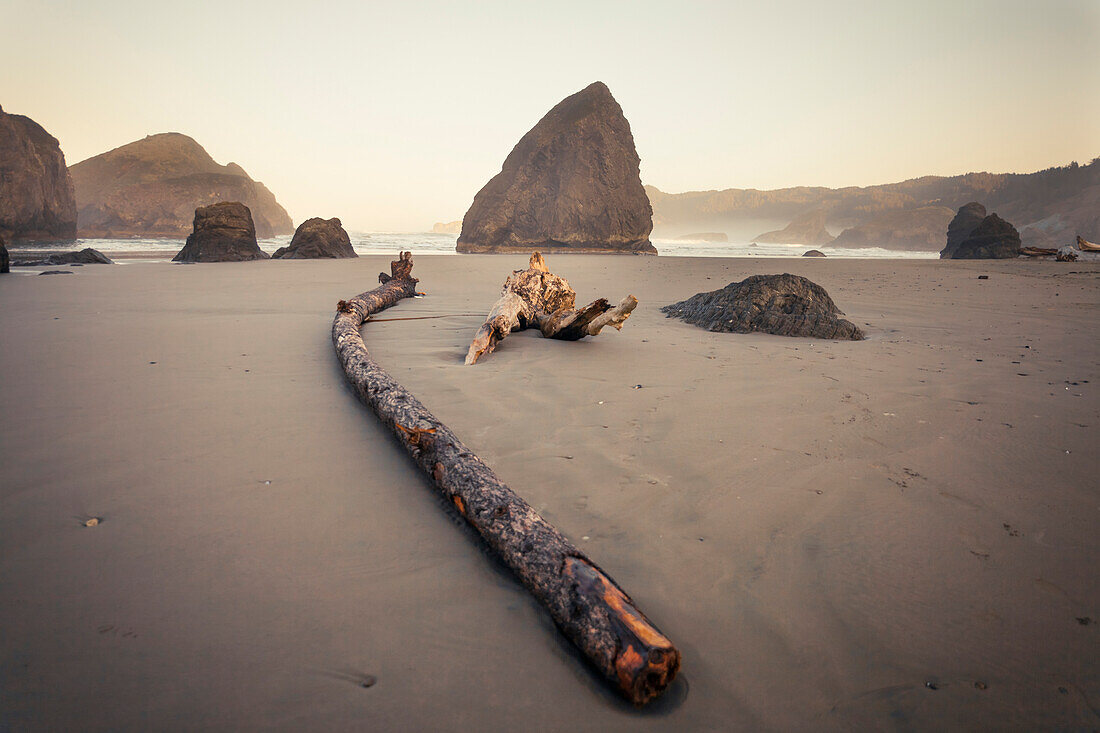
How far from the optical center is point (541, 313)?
17.5ft

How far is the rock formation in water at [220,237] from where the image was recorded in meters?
18.4

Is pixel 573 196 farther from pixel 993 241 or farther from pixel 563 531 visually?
pixel 563 531

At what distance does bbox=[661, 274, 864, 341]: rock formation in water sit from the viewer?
5090 millimetres

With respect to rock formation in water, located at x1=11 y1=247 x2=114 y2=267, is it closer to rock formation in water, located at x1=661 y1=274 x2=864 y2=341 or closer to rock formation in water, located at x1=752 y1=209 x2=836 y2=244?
rock formation in water, located at x1=661 y1=274 x2=864 y2=341

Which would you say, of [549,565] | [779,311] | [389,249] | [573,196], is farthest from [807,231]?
[549,565]

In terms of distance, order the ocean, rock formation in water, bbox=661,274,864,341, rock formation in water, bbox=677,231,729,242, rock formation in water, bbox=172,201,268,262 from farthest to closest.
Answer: rock formation in water, bbox=677,231,729,242 < the ocean < rock formation in water, bbox=172,201,268,262 < rock formation in water, bbox=661,274,864,341

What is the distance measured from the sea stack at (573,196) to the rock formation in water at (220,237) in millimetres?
30922

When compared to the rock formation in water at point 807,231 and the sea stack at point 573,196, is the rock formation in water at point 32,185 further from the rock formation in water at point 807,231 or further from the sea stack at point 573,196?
the rock formation in water at point 807,231

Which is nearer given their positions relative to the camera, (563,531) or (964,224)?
(563,531)

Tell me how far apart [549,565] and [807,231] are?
363 ft

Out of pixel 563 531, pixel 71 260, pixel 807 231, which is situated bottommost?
pixel 563 531

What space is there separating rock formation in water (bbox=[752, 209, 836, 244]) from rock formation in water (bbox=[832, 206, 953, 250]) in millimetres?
16492

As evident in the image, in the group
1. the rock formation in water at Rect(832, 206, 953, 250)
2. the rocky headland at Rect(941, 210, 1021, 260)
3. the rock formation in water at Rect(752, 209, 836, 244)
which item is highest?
the rock formation in water at Rect(752, 209, 836, 244)

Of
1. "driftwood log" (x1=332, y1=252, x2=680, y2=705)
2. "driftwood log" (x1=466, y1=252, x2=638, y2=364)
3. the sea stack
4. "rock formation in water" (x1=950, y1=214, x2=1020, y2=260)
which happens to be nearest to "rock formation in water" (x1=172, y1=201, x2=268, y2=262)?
"driftwood log" (x1=466, y1=252, x2=638, y2=364)
